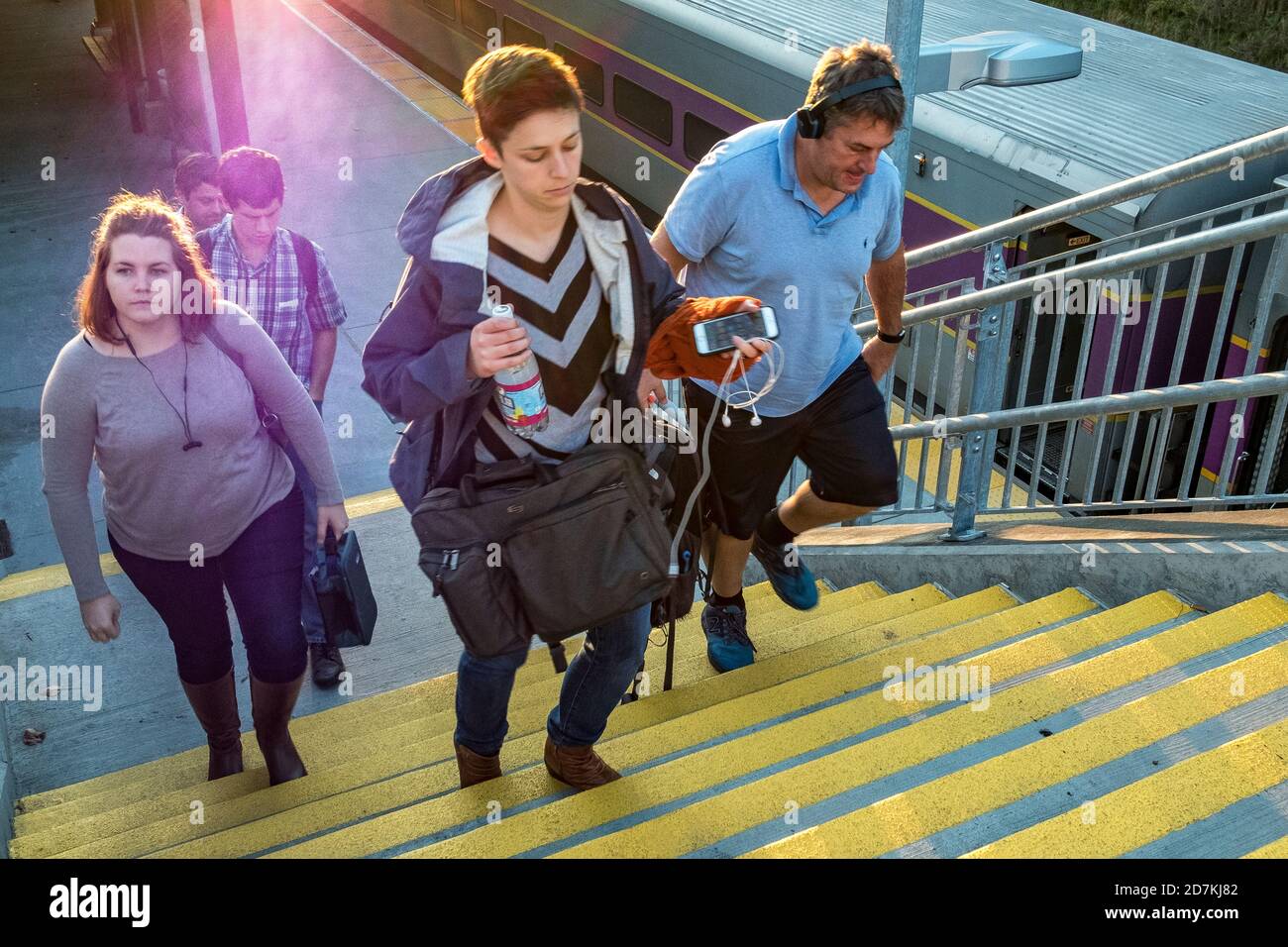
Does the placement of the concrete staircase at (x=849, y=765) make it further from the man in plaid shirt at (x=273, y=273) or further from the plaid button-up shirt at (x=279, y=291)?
the plaid button-up shirt at (x=279, y=291)

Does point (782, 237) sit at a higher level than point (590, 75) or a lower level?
higher

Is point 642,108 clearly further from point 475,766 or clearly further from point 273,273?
point 475,766

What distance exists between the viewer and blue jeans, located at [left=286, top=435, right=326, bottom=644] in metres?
3.78

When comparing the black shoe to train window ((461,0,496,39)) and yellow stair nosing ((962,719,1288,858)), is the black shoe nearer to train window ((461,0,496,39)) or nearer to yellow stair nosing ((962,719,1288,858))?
yellow stair nosing ((962,719,1288,858))

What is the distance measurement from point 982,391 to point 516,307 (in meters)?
2.18

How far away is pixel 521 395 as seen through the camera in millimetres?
2246

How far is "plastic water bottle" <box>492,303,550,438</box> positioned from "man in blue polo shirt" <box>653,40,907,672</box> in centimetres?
70

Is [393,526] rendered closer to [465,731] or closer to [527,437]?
[465,731]

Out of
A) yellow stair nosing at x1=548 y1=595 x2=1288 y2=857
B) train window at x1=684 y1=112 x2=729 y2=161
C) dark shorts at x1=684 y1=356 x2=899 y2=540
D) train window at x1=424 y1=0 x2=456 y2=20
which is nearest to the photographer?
yellow stair nosing at x1=548 y1=595 x2=1288 y2=857

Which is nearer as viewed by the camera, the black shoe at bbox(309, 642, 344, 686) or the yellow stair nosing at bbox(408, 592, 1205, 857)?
the yellow stair nosing at bbox(408, 592, 1205, 857)

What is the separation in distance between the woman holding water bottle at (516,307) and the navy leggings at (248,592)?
762mm

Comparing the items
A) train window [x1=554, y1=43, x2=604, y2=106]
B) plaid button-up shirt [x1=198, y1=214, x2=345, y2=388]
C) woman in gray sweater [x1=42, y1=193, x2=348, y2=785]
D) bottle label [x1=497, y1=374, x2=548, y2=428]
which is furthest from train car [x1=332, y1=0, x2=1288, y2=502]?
woman in gray sweater [x1=42, y1=193, x2=348, y2=785]

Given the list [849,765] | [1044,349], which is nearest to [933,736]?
[849,765]
